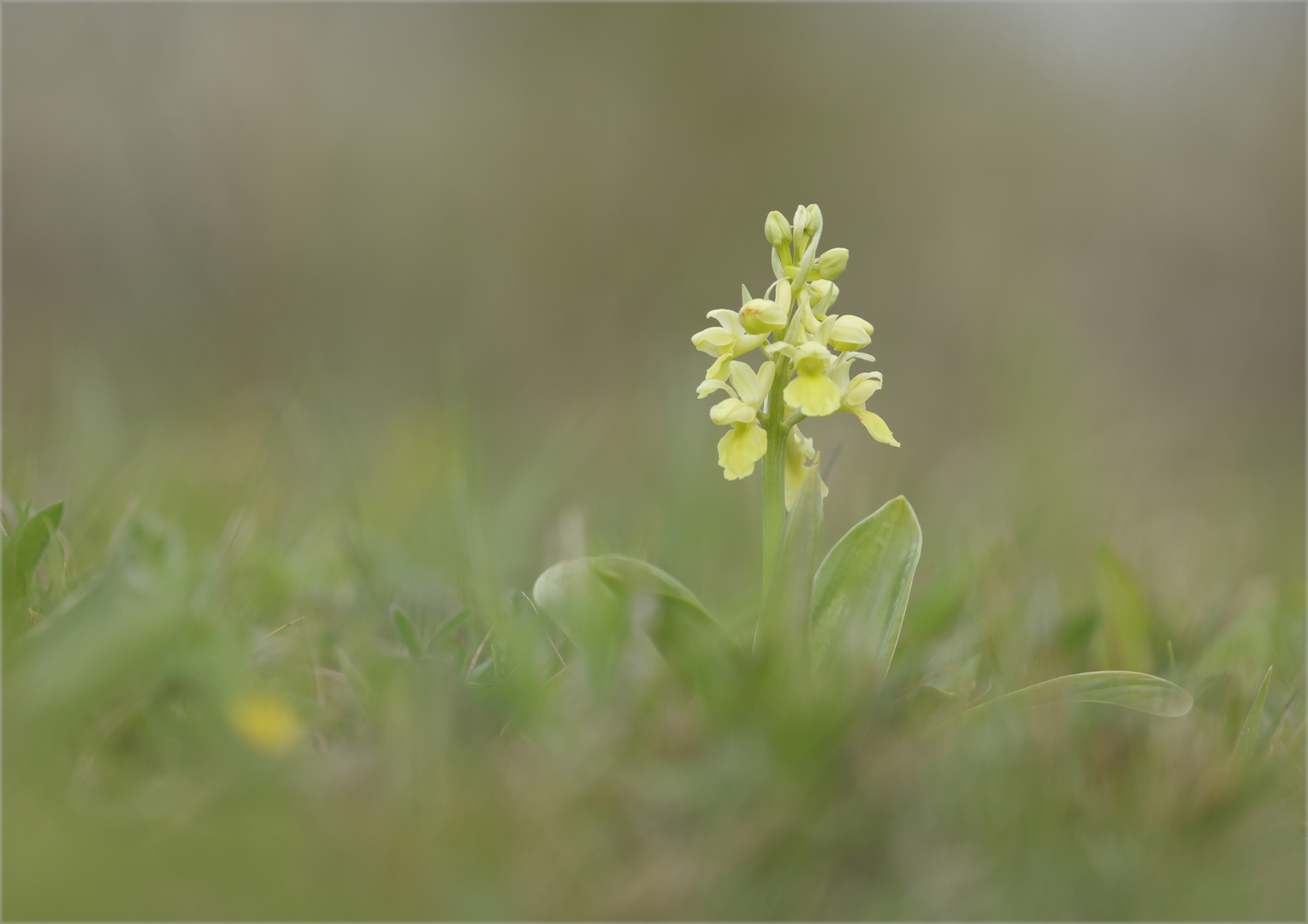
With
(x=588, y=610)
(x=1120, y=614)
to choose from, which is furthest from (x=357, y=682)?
(x=1120, y=614)

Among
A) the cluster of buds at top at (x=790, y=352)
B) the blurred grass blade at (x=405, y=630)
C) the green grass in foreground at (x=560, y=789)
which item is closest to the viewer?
the green grass in foreground at (x=560, y=789)

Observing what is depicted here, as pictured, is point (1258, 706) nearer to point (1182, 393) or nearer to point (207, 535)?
point (207, 535)

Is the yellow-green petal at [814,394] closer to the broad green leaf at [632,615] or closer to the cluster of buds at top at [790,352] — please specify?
the cluster of buds at top at [790,352]

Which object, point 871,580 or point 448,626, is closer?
point 448,626

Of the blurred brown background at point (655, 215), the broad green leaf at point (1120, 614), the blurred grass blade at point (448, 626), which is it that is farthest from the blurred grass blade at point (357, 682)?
the blurred brown background at point (655, 215)

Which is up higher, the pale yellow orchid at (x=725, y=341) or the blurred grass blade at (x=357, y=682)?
the pale yellow orchid at (x=725, y=341)

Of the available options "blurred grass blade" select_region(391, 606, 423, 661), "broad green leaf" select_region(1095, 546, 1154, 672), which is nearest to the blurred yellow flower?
"blurred grass blade" select_region(391, 606, 423, 661)

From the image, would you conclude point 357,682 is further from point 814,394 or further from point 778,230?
point 778,230
